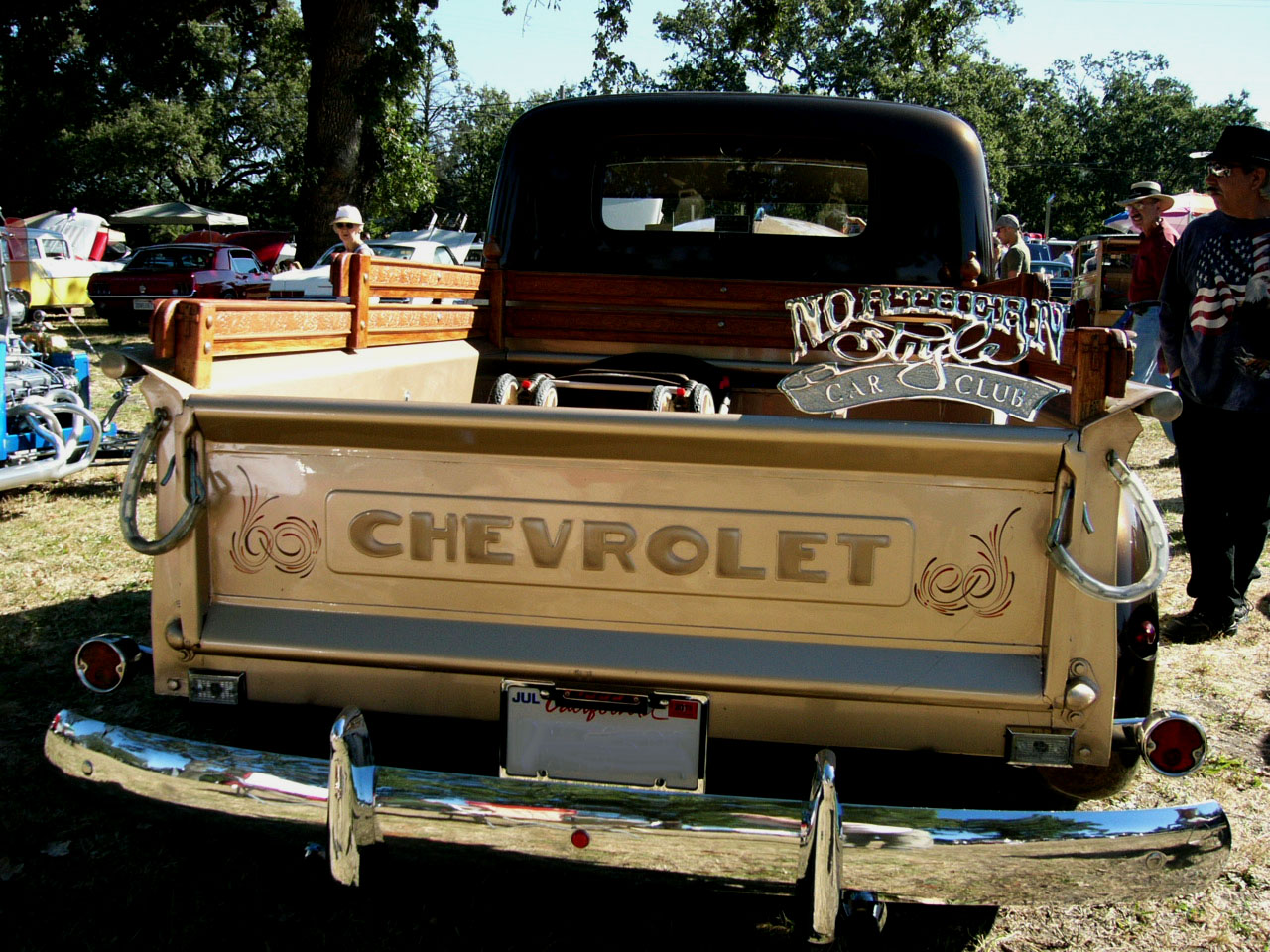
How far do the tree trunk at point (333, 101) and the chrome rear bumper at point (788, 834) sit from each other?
1134 centimetres

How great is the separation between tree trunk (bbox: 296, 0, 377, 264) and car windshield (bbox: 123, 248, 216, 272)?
23.5 feet

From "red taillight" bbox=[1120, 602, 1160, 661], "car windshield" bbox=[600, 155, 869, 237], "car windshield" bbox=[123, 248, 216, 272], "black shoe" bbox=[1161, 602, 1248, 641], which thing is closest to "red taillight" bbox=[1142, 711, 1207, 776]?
"red taillight" bbox=[1120, 602, 1160, 661]

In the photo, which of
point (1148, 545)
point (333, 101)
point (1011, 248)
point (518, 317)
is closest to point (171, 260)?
point (333, 101)

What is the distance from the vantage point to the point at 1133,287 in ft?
22.3

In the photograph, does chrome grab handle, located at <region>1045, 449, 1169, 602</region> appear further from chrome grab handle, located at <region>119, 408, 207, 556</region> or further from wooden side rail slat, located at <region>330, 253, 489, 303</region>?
wooden side rail slat, located at <region>330, 253, 489, 303</region>

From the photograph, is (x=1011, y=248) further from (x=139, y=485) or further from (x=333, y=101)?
(x=333, y=101)

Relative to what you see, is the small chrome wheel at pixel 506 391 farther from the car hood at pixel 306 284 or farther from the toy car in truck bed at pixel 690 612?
the car hood at pixel 306 284

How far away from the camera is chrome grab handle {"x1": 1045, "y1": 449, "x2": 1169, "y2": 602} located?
1.68 m

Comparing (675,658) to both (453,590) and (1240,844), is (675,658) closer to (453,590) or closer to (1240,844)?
(453,590)

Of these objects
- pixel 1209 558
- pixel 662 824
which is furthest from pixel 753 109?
pixel 662 824

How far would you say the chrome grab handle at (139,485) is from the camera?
76.2 inches

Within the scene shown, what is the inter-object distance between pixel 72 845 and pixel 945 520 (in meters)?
2.24

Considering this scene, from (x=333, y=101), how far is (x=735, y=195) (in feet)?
30.7

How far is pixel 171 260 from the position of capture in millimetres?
18641
